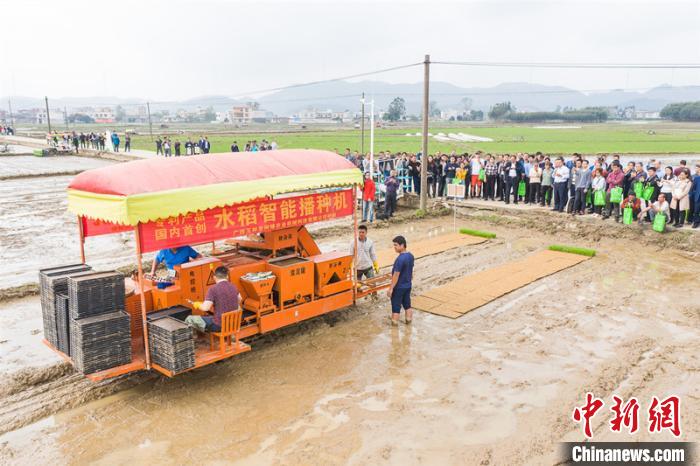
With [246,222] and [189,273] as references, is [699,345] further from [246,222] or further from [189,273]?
[189,273]

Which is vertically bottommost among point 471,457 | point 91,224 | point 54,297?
point 471,457

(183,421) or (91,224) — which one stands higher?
(91,224)

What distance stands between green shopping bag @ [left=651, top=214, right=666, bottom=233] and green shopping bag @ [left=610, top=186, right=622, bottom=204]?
128 cm

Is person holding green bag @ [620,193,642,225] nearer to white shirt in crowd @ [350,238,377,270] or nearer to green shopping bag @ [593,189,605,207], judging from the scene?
green shopping bag @ [593,189,605,207]

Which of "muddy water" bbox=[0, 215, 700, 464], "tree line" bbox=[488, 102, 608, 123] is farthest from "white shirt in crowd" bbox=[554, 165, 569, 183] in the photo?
"tree line" bbox=[488, 102, 608, 123]

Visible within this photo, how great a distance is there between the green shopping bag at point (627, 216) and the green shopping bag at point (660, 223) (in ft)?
2.33

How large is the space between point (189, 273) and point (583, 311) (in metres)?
7.23

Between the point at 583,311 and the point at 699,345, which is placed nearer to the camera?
the point at 699,345

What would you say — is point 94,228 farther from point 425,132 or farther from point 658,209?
point 658,209

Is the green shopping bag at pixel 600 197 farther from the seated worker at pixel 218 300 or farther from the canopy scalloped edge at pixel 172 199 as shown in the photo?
the seated worker at pixel 218 300

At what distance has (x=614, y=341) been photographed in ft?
29.3

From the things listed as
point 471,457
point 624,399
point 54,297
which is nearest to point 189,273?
point 54,297

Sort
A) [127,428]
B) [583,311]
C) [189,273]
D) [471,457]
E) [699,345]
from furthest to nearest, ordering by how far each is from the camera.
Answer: [583,311] < [699,345] < [189,273] < [127,428] < [471,457]

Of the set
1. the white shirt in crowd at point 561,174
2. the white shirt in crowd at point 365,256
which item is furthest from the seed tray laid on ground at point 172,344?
the white shirt in crowd at point 561,174
